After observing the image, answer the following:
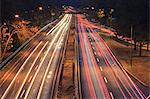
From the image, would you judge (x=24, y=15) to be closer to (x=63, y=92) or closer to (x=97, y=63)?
(x=97, y=63)

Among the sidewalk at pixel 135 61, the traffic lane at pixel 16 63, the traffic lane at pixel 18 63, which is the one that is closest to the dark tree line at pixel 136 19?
the sidewalk at pixel 135 61

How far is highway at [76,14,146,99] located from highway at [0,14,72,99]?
5229 mm

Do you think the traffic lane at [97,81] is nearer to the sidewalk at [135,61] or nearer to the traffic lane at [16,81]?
the sidewalk at [135,61]

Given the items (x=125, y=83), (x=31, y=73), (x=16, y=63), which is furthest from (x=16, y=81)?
(x=125, y=83)

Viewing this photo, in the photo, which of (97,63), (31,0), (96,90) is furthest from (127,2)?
(31,0)

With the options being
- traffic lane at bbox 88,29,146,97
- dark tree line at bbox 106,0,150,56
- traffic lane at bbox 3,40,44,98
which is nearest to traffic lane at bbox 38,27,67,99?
traffic lane at bbox 3,40,44,98

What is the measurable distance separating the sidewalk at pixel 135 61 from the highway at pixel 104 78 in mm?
1309

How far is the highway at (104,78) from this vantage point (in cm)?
4516

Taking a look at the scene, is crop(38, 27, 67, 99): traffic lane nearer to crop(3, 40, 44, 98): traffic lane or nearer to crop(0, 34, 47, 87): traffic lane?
crop(3, 40, 44, 98): traffic lane

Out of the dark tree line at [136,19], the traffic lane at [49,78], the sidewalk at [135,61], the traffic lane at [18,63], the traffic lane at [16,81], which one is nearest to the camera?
the traffic lane at [49,78]

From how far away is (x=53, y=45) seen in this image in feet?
287

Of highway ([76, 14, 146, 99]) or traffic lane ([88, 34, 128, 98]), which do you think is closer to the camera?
highway ([76, 14, 146, 99])

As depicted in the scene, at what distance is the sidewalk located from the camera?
53856mm

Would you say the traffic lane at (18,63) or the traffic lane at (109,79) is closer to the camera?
the traffic lane at (109,79)
